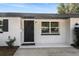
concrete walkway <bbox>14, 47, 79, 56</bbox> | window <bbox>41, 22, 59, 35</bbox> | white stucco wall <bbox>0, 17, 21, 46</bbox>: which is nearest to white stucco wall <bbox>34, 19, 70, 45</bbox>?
window <bbox>41, 22, 59, 35</bbox>

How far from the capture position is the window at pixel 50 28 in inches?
871

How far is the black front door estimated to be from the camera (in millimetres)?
20672

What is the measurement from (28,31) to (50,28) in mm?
2572

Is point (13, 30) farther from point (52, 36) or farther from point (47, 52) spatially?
point (47, 52)

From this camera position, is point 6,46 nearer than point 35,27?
Yes

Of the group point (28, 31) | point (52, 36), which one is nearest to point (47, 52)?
point (28, 31)

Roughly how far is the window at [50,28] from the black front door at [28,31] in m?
1.64

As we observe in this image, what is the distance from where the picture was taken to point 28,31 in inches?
818

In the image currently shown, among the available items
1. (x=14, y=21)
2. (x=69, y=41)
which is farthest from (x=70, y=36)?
(x=14, y=21)

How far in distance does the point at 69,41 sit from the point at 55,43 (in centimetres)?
153

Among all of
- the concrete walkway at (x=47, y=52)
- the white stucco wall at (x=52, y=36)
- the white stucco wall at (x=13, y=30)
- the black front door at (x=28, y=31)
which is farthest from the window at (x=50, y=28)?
the concrete walkway at (x=47, y=52)

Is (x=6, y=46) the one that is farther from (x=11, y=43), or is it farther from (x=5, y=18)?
(x=5, y=18)

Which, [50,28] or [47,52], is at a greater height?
[50,28]

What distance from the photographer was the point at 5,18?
63.2 ft
